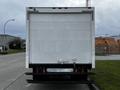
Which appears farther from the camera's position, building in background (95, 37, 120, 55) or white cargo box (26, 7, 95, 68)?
building in background (95, 37, 120, 55)

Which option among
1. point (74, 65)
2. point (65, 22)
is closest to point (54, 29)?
point (65, 22)

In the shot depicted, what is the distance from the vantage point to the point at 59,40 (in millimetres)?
15094

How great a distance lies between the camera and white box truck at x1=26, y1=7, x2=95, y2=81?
49.0ft

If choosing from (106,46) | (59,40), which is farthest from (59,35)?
(106,46)

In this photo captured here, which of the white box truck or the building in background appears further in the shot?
the building in background

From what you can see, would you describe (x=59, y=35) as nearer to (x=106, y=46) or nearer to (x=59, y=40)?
(x=59, y=40)

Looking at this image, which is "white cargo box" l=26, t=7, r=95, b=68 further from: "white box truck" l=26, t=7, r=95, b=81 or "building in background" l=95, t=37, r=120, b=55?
"building in background" l=95, t=37, r=120, b=55

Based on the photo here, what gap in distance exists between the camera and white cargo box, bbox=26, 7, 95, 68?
590 inches

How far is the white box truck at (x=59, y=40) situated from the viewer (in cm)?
1494

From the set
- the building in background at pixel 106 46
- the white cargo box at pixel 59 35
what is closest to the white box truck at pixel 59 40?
the white cargo box at pixel 59 35

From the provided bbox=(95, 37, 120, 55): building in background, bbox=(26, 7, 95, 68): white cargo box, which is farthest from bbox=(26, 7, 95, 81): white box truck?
bbox=(95, 37, 120, 55): building in background

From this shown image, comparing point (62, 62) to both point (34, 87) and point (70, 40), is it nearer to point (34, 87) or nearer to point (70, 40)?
point (70, 40)

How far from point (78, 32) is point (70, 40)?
433 mm

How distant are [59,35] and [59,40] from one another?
0.19 m
